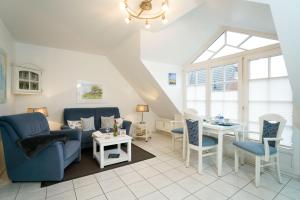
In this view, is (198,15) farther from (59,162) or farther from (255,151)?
(59,162)

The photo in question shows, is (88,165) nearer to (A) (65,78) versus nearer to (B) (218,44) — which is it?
(A) (65,78)

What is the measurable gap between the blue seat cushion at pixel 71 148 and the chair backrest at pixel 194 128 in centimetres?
192

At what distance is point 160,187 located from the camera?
2002 millimetres

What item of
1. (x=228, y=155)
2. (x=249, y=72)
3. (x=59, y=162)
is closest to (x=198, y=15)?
(x=249, y=72)

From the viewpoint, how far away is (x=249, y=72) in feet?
9.23

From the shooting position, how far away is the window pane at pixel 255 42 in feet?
8.46

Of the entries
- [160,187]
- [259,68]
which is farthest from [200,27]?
[160,187]

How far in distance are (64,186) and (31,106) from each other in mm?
2226

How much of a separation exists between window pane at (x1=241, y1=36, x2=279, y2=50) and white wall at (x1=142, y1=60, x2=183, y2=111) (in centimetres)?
161

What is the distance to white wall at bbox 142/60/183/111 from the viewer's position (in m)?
3.54

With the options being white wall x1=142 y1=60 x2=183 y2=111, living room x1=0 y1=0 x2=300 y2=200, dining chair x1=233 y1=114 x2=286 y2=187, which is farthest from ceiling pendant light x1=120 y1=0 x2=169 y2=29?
dining chair x1=233 y1=114 x2=286 y2=187

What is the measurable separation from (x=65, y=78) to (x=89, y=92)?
66cm

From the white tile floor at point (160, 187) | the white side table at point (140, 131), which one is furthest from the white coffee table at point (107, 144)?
the white side table at point (140, 131)

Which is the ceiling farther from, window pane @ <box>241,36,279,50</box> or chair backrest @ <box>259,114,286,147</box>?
chair backrest @ <box>259,114,286,147</box>
